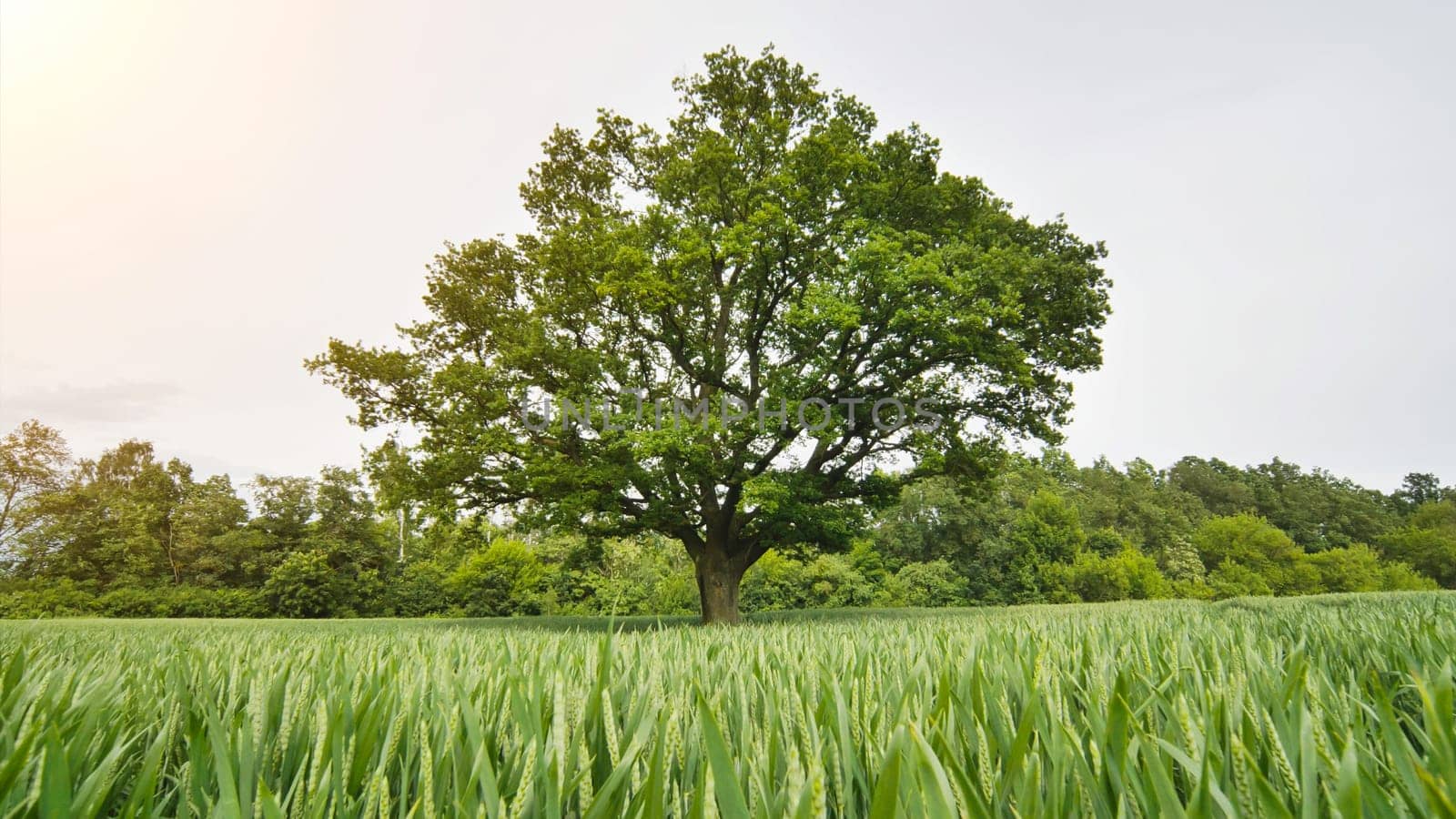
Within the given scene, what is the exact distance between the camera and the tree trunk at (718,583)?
1320cm

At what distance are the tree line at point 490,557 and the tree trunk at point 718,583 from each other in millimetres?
1626

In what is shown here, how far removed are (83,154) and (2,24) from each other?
33.8 ft

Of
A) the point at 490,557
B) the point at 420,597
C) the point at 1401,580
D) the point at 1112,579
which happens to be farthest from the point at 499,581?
the point at 1401,580

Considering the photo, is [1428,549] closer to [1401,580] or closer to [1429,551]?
[1429,551]

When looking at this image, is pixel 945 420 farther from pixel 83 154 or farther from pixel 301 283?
pixel 301 283

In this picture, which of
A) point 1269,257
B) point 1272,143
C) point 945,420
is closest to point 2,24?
point 945,420

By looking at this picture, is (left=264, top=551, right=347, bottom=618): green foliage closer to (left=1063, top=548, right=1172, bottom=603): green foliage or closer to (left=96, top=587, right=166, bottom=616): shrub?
(left=96, top=587, right=166, bottom=616): shrub

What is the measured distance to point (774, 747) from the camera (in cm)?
80

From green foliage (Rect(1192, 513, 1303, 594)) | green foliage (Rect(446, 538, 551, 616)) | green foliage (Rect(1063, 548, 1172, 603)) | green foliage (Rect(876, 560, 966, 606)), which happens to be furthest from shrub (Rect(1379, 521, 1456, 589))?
green foliage (Rect(446, 538, 551, 616))

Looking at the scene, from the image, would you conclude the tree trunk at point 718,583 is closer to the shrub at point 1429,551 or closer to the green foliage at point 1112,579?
the green foliage at point 1112,579

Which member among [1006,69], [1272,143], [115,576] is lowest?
[115,576]

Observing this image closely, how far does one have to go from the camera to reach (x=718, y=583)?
526 inches

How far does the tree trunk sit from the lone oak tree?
55 mm

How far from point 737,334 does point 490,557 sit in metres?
17.4
